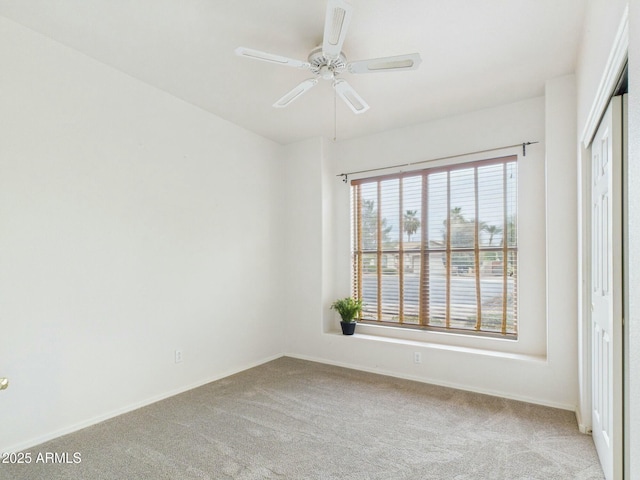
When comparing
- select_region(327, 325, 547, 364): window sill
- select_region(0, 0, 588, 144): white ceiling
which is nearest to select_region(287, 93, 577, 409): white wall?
select_region(327, 325, 547, 364): window sill

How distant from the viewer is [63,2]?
217 cm

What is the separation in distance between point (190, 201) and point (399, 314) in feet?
8.41

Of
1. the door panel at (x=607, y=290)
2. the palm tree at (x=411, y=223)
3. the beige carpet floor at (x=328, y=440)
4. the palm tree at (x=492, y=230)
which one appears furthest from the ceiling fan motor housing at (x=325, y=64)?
the beige carpet floor at (x=328, y=440)

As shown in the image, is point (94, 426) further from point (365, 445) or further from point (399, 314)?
point (399, 314)

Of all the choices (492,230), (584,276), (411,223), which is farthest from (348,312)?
(584,276)

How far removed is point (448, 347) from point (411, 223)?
1.37 m

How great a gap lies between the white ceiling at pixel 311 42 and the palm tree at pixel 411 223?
1169mm

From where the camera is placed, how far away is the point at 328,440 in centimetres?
248

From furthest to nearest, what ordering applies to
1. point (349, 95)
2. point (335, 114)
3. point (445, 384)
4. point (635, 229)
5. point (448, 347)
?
point (335, 114), point (448, 347), point (445, 384), point (349, 95), point (635, 229)

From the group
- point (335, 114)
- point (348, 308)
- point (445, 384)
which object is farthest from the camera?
point (348, 308)

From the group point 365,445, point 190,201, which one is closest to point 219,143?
point 190,201

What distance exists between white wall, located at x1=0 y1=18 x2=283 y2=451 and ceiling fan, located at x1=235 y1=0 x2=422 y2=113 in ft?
4.40

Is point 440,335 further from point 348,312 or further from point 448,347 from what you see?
point 348,312

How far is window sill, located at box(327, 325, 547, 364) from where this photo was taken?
3.24 metres
